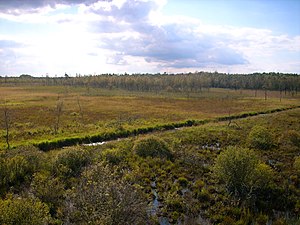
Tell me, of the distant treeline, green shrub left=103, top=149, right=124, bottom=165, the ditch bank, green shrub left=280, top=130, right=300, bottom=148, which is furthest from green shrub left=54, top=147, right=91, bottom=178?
the distant treeline

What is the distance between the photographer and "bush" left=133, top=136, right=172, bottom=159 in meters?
25.3

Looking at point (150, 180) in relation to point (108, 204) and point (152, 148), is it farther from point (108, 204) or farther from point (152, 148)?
point (108, 204)

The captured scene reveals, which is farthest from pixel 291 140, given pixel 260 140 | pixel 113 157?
pixel 113 157

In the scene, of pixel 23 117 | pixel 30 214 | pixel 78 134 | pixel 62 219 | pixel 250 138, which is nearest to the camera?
pixel 30 214

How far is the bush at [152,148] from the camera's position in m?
25.3

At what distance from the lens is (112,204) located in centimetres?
1155

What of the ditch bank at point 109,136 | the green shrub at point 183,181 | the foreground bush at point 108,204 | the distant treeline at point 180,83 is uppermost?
the distant treeline at point 180,83

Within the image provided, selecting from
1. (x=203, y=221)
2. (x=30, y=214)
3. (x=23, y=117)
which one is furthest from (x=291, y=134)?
(x=23, y=117)

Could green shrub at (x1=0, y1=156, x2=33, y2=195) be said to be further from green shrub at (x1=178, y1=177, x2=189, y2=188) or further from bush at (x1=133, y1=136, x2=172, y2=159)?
green shrub at (x1=178, y1=177, x2=189, y2=188)

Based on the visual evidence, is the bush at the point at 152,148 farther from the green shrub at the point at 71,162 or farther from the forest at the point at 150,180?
the green shrub at the point at 71,162

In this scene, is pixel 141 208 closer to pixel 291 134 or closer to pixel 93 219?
pixel 93 219

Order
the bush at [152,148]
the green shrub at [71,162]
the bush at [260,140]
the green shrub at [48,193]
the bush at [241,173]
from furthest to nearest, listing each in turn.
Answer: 1. the bush at [260,140]
2. the bush at [152,148]
3. the green shrub at [71,162]
4. the bush at [241,173]
5. the green shrub at [48,193]

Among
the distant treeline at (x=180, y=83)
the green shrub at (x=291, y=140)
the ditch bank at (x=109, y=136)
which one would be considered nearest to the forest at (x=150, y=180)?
the green shrub at (x=291, y=140)

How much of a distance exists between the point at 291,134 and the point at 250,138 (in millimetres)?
4502
